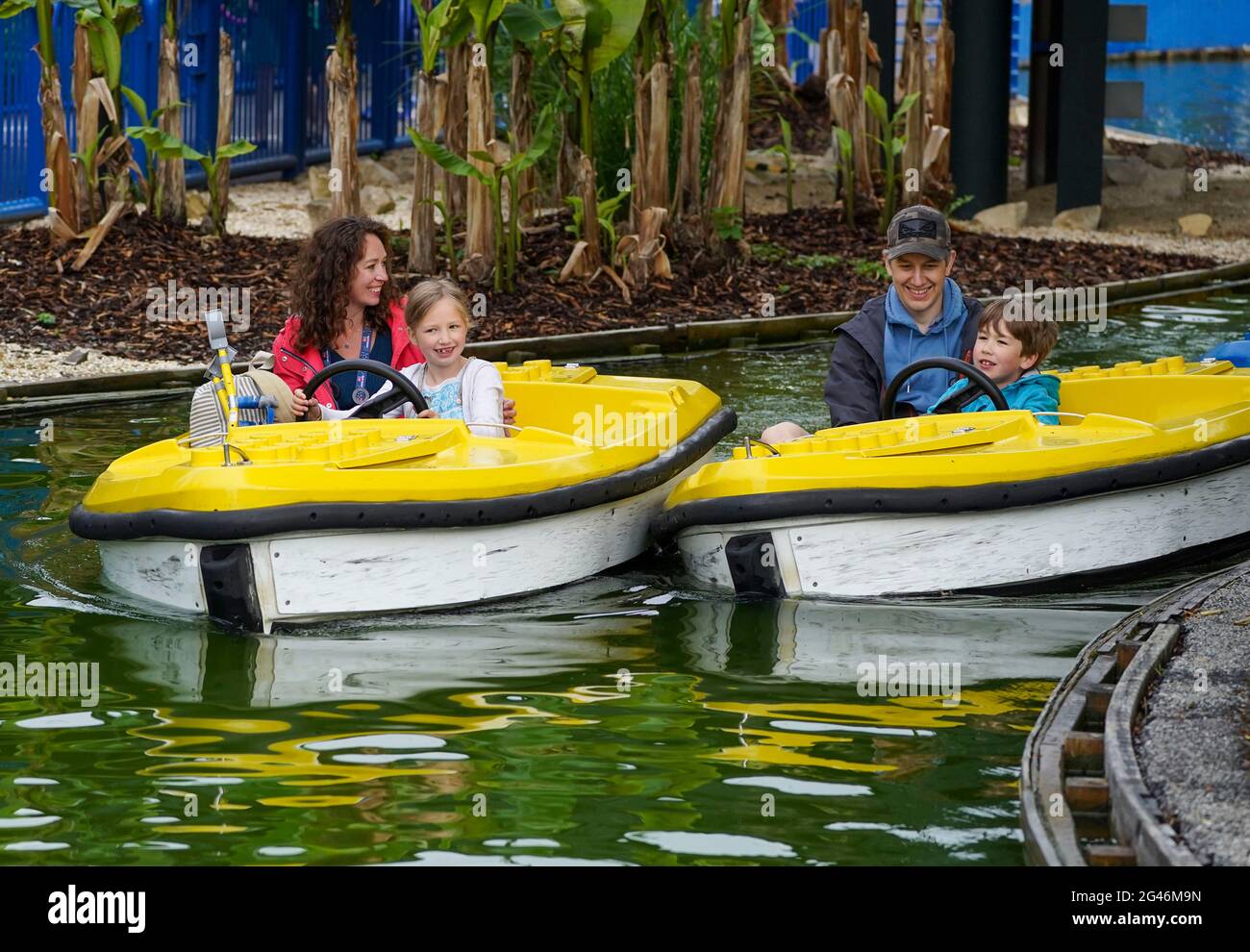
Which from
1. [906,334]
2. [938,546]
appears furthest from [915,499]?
[906,334]

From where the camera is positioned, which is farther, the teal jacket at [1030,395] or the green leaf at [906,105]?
the green leaf at [906,105]

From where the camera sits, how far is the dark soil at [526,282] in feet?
33.9

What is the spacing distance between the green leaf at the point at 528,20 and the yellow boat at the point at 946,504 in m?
5.48

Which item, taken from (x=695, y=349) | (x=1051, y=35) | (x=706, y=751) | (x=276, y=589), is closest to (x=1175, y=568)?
(x=706, y=751)

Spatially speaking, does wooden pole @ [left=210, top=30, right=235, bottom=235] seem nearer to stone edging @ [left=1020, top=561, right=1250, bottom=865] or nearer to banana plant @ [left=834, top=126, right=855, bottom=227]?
banana plant @ [left=834, top=126, right=855, bottom=227]

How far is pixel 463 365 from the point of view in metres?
6.23

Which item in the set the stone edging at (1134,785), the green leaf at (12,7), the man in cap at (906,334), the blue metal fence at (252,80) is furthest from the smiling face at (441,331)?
the blue metal fence at (252,80)

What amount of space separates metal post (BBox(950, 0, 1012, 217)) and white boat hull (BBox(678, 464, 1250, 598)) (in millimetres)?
8693

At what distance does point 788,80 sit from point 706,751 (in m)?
15.7

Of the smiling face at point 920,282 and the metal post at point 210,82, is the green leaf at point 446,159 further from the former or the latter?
the smiling face at point 920,282

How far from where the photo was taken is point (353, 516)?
17.1ft

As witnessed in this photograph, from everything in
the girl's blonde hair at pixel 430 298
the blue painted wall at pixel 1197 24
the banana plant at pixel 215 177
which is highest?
the blue painted wall at pixel 1197 24

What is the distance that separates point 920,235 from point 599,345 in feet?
14.4

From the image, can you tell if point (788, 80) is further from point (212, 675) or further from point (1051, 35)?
point (212, 675)
